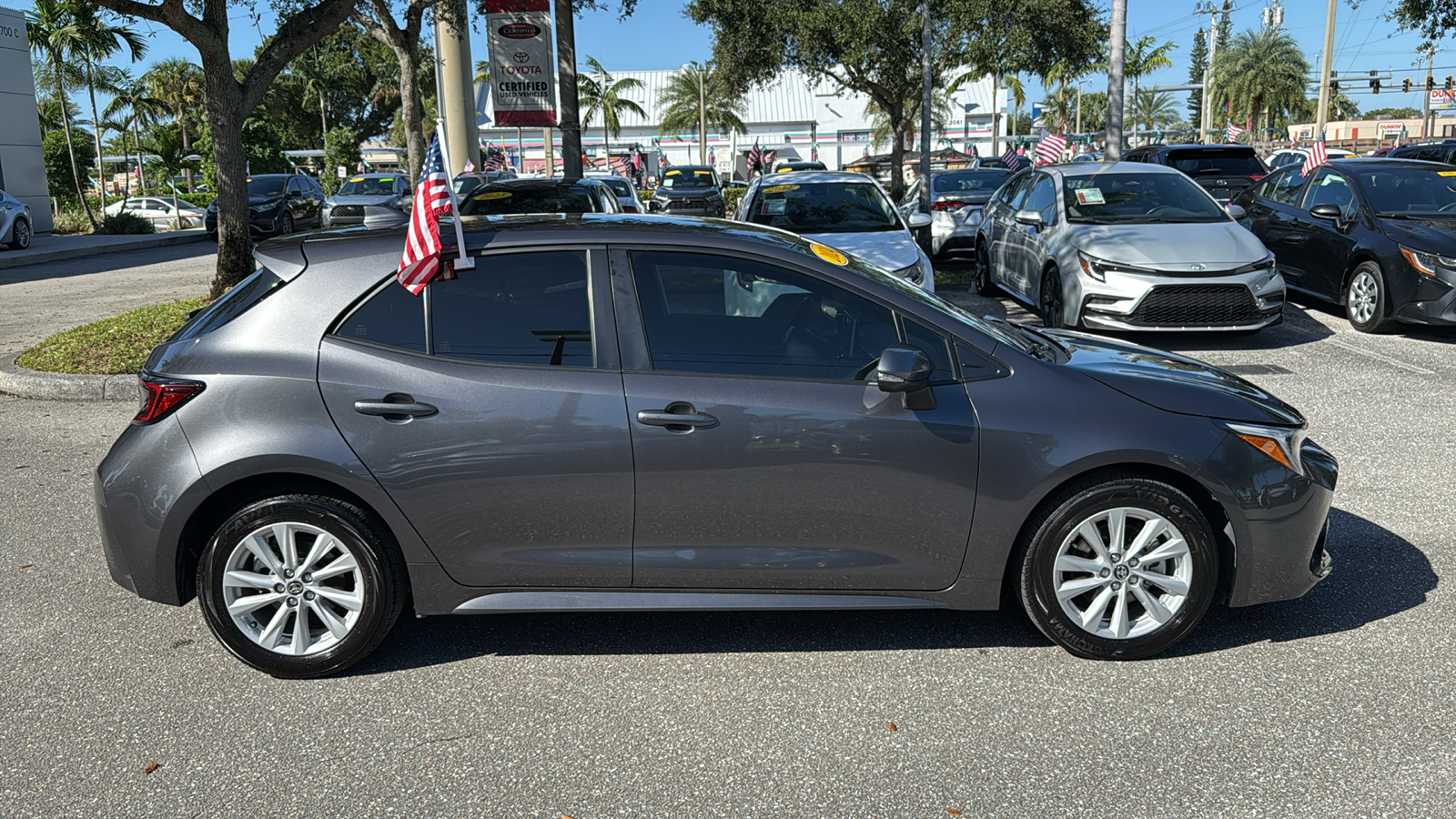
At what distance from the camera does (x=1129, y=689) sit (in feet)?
12.5

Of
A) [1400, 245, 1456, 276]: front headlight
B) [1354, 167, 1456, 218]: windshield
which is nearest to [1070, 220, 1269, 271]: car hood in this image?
[1400, 245, 1456, 276]: front headlight

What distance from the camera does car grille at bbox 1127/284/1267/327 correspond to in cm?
973

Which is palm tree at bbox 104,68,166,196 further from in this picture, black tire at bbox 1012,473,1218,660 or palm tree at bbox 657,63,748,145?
black tire at bbox 1012,473,1218,660

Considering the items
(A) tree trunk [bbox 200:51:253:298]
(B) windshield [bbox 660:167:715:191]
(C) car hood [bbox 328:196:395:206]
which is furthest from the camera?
(B) windshield [bbox 660:167:715:191]

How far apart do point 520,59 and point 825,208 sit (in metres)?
8.04

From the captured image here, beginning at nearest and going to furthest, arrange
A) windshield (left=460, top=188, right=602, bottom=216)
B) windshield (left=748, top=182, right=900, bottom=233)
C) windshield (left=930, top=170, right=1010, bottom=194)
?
windshield (left=748, top=182, right=900, bottom=233) → windshield (left=460, top=188, right=602, bottom=216) → windshield (left=930, top=170, right=1010, bottom=194)

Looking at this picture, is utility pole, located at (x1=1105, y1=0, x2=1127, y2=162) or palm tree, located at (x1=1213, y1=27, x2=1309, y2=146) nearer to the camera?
utility pole, located at (x1=1105, y1=0, x2=1127, y2=162)

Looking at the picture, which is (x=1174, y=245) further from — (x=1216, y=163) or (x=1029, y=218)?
(x=1216, y=163)

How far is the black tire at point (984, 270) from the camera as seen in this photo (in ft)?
43.8

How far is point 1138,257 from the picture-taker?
9.95 metres

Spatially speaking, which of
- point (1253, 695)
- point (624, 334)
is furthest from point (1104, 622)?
point (624, 334)

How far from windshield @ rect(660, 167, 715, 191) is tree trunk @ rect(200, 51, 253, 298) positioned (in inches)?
793

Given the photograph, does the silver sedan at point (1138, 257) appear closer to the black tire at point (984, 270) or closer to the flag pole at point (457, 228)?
the black tire at point (984, 270)

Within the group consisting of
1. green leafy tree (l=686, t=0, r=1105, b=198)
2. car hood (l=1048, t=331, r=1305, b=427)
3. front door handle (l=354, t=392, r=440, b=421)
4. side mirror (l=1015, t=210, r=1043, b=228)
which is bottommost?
car hood (l=1048, t=331, r=1305, b=427)
